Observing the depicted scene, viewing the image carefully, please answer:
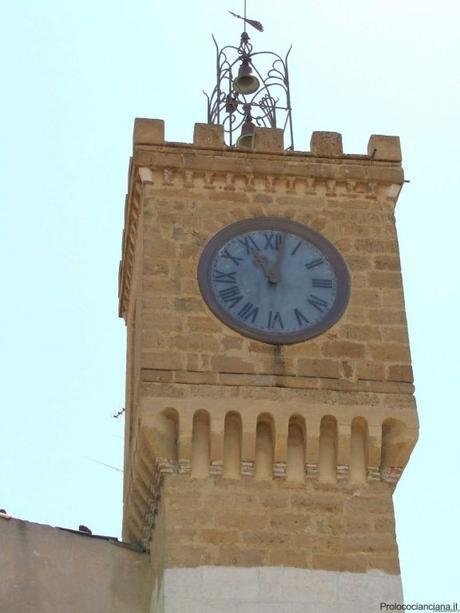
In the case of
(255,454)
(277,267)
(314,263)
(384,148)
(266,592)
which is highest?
(384,148)

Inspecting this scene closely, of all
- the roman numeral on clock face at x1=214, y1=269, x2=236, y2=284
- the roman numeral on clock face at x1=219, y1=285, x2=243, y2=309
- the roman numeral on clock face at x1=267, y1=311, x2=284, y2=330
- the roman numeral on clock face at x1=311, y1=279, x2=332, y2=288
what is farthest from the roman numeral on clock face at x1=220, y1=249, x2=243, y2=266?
the roman numeral on clock face at x1=311, y1=279, x2=332, y2=288

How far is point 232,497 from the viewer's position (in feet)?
46.5

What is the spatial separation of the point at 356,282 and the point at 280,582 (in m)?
3.25

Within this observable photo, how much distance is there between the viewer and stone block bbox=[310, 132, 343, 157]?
16000 mm

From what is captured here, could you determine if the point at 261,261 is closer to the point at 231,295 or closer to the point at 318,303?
the point at 231,295

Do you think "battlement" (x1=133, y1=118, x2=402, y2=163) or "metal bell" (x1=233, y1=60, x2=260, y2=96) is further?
"metal bell" (x1=233, y1=60, x2=260, y2=96)

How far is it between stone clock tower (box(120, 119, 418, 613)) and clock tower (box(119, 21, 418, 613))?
1cm

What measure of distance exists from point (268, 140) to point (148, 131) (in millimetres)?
1268

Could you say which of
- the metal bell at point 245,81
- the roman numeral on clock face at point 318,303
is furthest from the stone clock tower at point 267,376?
the metal bell at point 245,81

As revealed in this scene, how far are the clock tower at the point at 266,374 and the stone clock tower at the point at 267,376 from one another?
0.05 feet

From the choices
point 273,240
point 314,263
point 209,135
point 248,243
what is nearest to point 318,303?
point 314,263

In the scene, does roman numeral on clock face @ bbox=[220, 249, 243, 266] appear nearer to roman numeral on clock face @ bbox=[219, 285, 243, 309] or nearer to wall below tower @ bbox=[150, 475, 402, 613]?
roman numeral on clock face @ bbox=[219, 285, 243, 309]

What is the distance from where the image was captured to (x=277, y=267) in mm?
15227

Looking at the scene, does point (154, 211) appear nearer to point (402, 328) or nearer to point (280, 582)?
point (402, 328)
